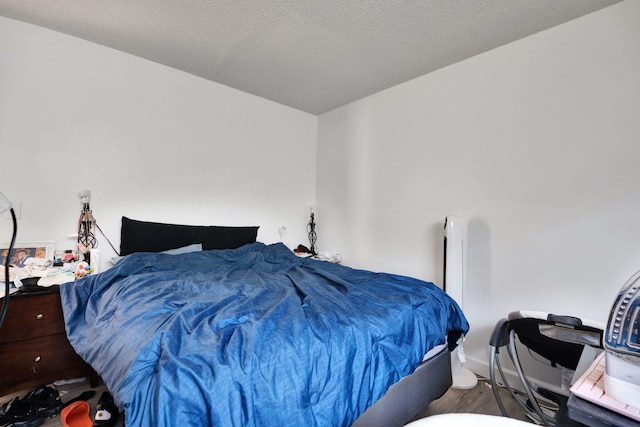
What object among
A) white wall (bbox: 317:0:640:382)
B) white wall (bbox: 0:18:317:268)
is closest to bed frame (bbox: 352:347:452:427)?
white wall (bbox: 317:0:640:382)

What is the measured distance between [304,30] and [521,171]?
1958 millimetres

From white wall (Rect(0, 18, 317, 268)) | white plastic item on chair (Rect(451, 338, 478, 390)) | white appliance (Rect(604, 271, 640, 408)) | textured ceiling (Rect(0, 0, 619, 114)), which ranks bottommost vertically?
white plastic item on chair (Rect(451, 338, 478, 390))

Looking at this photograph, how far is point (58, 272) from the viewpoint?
2098 millimetres

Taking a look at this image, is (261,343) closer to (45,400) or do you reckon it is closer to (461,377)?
(45,400)

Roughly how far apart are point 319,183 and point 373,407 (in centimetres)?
299

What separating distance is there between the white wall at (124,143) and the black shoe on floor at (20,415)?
1.12 meters

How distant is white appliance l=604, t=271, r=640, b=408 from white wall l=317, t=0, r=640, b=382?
4.81ft

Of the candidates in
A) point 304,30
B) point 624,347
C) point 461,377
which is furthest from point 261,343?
point 304,30

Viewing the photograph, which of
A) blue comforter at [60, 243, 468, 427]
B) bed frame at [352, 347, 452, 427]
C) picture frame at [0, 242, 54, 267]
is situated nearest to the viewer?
blue comforter at [60, 243, 468, 427]

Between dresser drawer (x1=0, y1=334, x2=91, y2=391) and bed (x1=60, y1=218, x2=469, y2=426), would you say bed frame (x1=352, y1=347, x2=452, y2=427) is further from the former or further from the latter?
dresser drawer (x1=0, y1=334, x2=91, y2=391)

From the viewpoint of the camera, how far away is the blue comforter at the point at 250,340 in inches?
37.4

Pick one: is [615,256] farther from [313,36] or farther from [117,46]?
[117,46]

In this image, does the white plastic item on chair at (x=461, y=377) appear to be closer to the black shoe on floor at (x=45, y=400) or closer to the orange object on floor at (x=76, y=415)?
the orange object on floor at (x=76, y=415)

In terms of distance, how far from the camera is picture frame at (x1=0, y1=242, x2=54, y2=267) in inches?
84.9
